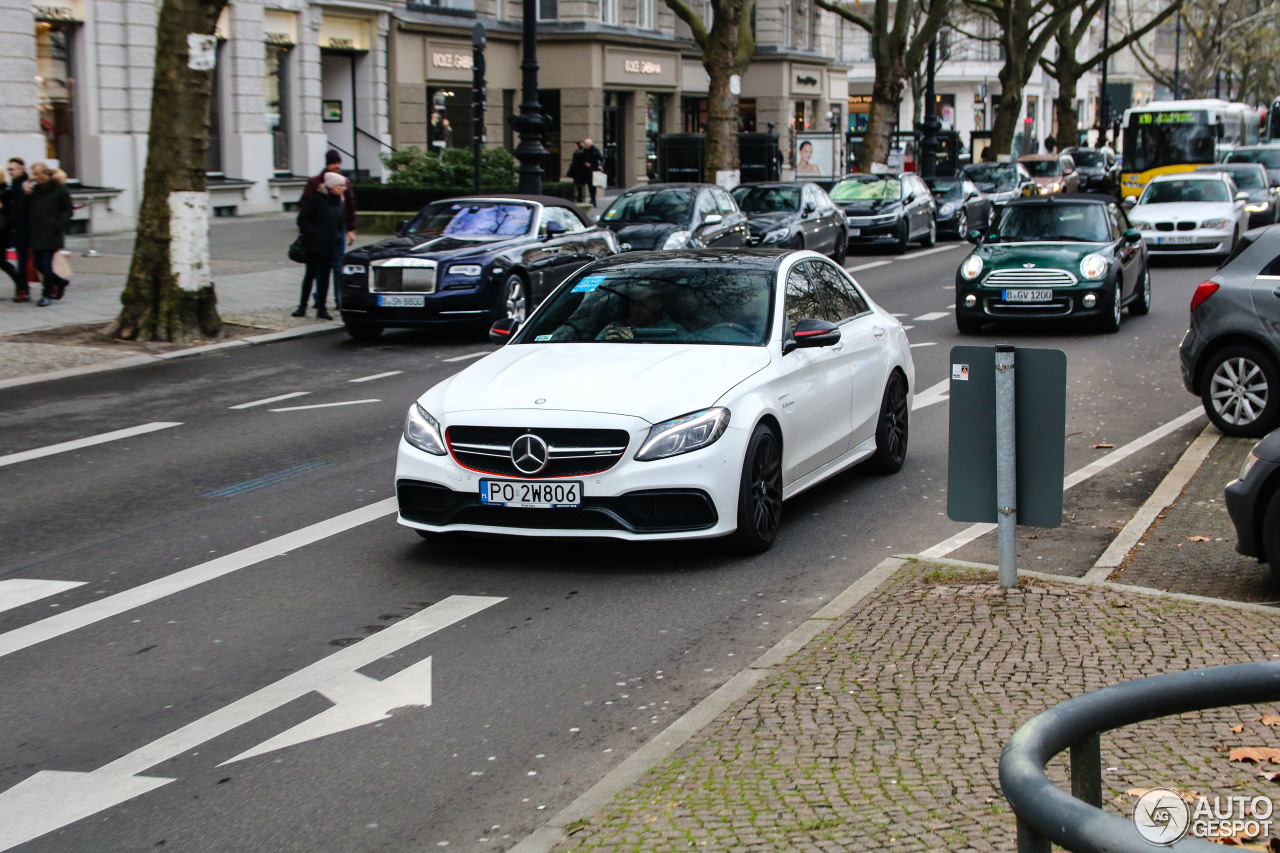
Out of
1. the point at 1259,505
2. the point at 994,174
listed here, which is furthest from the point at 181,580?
the point at 994,174

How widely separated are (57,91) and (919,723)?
96.6 ft

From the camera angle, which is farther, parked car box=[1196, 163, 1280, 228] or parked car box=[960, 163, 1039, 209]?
parked car box=[960, 163, 1039, 209]

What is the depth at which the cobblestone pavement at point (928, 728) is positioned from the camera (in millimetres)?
4363

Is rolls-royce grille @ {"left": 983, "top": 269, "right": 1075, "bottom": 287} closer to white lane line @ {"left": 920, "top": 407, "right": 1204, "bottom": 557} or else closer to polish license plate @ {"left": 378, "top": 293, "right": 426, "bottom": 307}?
white lane line @ {"left": 920, "top": 407, "right": 1204, "bottom": 557}

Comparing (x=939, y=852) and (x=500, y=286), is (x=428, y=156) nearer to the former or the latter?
(x=500, y=286)

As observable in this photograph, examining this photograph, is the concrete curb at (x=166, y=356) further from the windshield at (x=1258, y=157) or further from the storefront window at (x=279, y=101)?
the windshield at (x=1258, y=157)

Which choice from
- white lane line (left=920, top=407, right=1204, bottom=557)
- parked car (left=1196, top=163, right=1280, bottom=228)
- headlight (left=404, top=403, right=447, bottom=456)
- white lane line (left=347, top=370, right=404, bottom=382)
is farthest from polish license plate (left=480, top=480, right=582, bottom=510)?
parked car (left=1196, top=163, right=1280, bottom=228)

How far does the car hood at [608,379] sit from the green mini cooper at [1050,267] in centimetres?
1027

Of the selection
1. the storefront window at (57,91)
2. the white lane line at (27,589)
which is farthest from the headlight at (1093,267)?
the storefront window at (57,91)

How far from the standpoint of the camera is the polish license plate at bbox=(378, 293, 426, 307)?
59.2 ft

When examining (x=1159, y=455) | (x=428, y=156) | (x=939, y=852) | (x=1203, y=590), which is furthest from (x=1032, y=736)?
(x=428, y=156)

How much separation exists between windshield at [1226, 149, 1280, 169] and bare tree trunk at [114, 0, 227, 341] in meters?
33.2

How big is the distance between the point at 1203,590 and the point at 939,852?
12.2ft

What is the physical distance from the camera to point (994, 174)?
43.2 m
